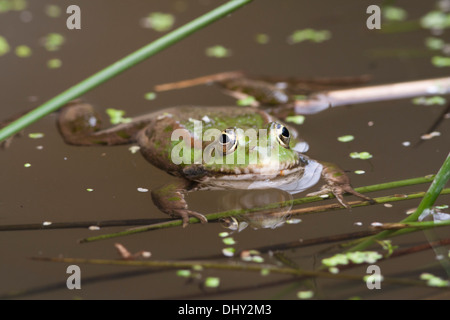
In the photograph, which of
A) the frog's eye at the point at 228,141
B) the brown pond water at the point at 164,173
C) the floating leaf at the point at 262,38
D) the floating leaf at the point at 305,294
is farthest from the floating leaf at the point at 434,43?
the floating leaf at the point at 305,294

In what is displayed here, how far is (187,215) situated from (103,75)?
1.08m

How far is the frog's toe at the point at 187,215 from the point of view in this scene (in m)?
3.32

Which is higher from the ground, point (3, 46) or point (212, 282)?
point (3, 46)

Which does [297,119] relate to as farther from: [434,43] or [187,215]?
[434,43]

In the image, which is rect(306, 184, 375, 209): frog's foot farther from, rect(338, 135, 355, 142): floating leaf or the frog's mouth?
rect(338, 135, 355, 142): floating leaf

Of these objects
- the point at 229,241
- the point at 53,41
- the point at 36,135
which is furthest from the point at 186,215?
A: the point at 53,41

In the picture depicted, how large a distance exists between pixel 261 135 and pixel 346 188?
0.67 metres

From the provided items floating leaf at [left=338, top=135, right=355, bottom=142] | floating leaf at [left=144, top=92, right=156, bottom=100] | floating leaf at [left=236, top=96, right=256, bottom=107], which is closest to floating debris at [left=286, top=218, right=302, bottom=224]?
floating leaf at [left=338, top=135, right=355, bottom=142]

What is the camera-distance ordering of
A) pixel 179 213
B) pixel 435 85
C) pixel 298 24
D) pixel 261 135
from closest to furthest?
1. pixel 179 213
2. pixel 261 135
3. pixel 435 85
4. pixel 298 24

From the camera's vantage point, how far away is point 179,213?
3.39 metres

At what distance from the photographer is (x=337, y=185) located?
3.55 metres

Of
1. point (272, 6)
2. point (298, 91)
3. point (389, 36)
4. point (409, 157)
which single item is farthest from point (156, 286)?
point (272, 6)

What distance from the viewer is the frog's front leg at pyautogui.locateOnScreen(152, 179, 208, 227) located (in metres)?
3.38
